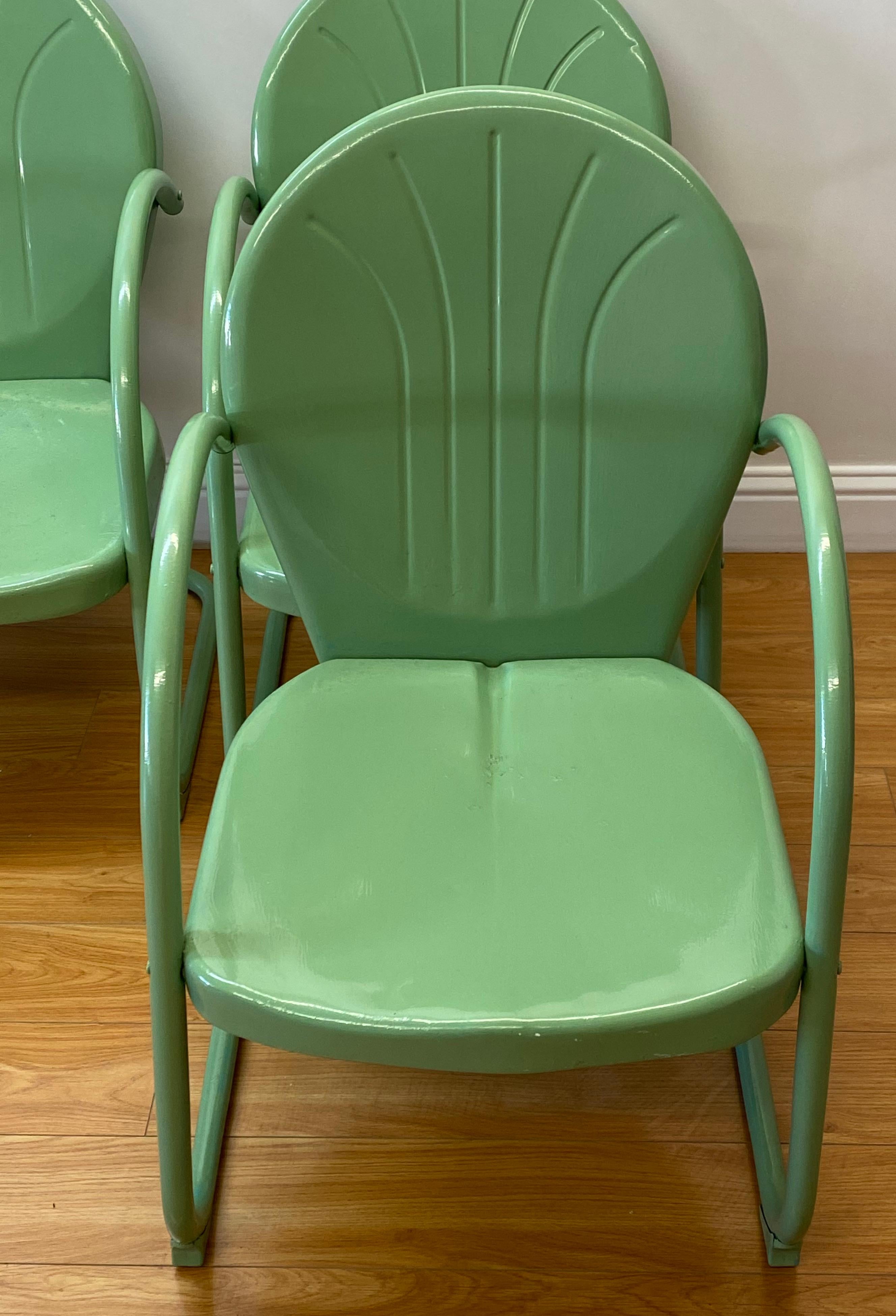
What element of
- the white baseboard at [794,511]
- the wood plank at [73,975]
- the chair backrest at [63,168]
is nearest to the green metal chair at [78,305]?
the chair backrest at [63,168]

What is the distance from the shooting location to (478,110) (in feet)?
3.08

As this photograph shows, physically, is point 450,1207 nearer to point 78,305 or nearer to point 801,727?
point 801,727

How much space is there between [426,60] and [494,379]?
1.98 feet

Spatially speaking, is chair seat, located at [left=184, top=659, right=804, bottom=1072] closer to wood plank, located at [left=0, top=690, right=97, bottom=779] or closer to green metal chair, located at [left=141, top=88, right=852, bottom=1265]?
green metal chair, located at [left=141, top=88, right=852, bottom=1265]

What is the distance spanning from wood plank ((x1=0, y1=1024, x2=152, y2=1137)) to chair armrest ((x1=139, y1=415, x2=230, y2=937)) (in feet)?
1.32

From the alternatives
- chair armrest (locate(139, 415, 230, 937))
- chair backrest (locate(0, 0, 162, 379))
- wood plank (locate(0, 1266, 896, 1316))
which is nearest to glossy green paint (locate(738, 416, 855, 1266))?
wood plank (locate(0, 1266, 896, 1316))

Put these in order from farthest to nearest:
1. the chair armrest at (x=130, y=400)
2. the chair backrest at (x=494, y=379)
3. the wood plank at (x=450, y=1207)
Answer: the chair armrest at (x=130, y=400) < the wood plank at (x=450, y=1207) < the chair backrest at (x=494, y=379)

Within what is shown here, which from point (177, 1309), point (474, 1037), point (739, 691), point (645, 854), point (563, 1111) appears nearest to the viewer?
point (474, 1037)

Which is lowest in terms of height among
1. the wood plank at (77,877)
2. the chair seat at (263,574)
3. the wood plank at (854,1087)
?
the wood plank at (77,877)

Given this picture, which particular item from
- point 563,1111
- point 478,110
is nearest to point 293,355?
point 478,110

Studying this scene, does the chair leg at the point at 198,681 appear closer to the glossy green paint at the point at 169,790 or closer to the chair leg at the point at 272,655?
the chair leg at the point at 272,655

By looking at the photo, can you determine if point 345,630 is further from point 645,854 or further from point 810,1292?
point 810,1292

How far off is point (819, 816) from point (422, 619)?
0.40 meters

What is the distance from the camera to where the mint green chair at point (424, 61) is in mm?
1404
